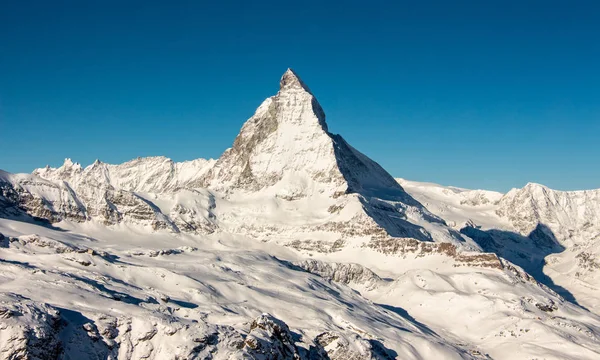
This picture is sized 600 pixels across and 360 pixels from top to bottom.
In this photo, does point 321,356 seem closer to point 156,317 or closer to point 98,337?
point 156,317

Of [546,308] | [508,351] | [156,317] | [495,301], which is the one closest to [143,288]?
[156,317]

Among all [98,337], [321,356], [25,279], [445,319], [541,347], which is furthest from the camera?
[445,319]

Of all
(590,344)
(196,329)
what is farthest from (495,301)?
(196,329)

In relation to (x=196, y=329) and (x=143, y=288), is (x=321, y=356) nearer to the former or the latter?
(x=196, y=329)

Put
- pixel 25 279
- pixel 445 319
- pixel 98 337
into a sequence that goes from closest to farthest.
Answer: pixel 98 337 < pixel 25 279 < pixel 445 319

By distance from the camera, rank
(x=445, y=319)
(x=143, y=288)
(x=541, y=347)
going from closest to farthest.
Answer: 1. (x=143, y=288)
2. (x=541, y=347)
3. (x=445, y=319)

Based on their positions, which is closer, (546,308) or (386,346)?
(386,346)

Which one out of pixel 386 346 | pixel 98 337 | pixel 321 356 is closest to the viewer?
pixel 98 337

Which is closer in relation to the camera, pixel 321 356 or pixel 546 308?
pixel 321 356
